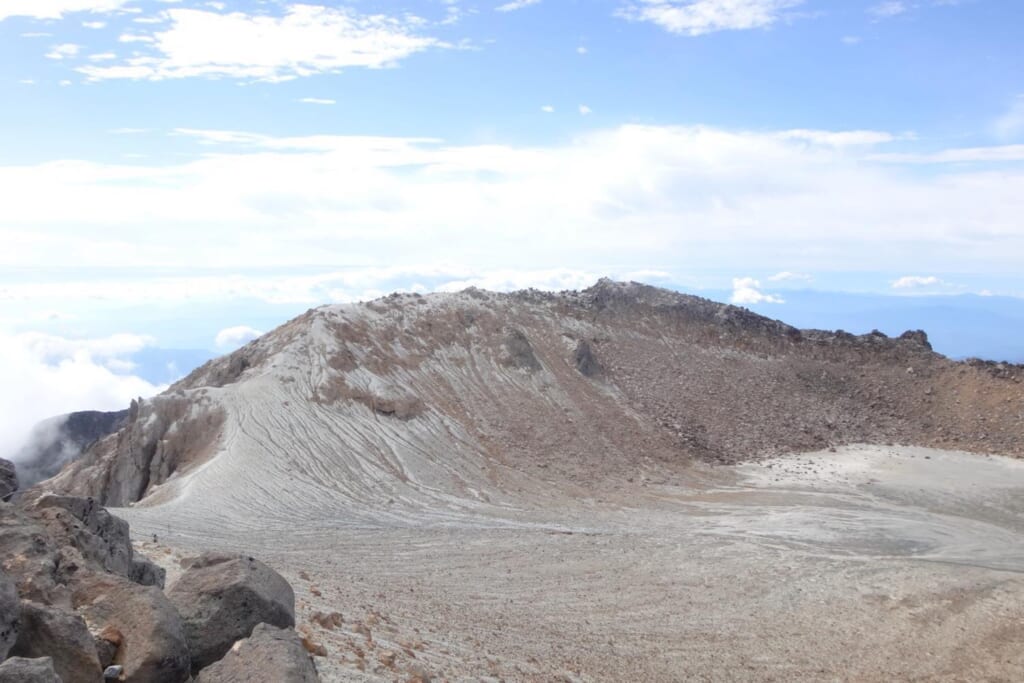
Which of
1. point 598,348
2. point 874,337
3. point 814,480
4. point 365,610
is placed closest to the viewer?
point 365,610

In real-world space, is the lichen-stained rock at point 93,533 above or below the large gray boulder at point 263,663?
above

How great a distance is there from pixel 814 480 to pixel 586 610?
66.0 feet

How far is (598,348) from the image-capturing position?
5081cm

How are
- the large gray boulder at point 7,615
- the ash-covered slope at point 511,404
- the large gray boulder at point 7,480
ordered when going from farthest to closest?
1. the ash-covered slope at point 511,404
2. the large gray boulder at point 7,480
3. the large gray boulder at point 7,615

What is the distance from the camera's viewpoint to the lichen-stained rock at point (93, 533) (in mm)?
11047

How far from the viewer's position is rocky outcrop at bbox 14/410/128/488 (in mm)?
71312

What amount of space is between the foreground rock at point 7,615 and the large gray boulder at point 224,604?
2.12 m

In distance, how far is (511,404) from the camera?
1668 inches

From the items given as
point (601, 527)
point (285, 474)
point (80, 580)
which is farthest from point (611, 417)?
point (80, 580)

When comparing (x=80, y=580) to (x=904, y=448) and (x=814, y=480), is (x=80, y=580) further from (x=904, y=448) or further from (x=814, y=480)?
(x=904, y=448)

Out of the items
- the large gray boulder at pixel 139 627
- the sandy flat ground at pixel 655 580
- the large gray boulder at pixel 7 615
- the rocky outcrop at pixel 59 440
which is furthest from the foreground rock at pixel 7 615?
the rocky outcrop at pixel 59 440

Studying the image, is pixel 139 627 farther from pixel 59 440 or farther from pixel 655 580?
pixel 59 440

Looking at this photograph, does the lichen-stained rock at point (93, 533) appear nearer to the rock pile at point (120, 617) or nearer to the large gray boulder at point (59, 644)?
the rock pile at point (120, 617)

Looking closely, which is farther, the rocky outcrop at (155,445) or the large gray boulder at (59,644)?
the rocky outcrop at (155,445)
